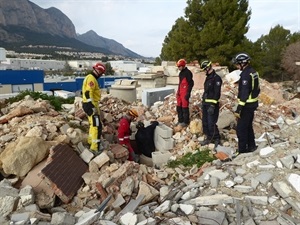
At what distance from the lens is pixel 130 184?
450 cm

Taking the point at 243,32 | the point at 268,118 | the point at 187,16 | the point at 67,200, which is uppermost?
the point at 187,16

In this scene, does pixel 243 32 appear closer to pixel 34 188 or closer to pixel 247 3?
pixel 247 3

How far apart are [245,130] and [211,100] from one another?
99 centimetres

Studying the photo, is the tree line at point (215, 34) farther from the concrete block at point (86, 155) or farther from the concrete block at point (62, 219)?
the concrete block at point (62, 219)

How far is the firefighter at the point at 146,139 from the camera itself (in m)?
7.16

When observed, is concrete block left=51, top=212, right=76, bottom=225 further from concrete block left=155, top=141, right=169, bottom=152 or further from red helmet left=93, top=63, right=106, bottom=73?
concrete block left=155, top=141, right=169, bottom=152

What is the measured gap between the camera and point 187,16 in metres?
20.5

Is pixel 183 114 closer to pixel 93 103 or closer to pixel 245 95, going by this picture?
pixel 245 95

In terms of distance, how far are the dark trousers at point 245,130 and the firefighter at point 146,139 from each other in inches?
96.0

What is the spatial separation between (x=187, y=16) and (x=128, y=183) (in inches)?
717

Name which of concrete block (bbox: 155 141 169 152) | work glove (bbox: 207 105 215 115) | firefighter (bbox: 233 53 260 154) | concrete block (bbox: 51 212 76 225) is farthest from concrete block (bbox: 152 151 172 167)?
concrete block (bbox: 51 212 76 225)

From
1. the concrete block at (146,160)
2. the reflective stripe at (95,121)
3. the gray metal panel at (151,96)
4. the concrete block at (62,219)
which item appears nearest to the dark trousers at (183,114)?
the concrete block at (146,160)

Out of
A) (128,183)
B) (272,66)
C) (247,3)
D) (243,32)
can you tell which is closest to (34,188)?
(128,183)

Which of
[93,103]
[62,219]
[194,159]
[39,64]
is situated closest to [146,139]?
[194,159]
